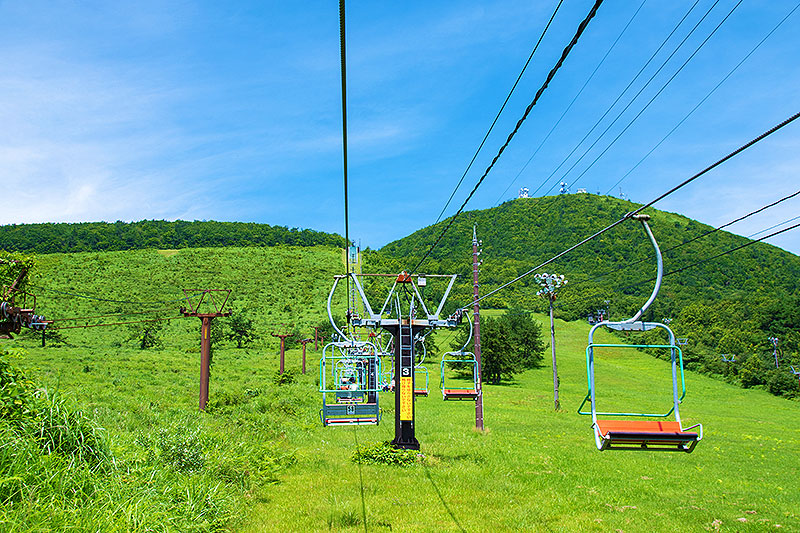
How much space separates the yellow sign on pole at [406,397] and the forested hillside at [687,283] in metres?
41.0

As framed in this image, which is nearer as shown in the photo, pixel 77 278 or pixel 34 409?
pixel 34 409

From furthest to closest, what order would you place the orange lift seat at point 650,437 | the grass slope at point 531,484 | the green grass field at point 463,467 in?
the green grass field at point 463,467
the grass slope at point 531,484
the orange lift seat at point 650,437

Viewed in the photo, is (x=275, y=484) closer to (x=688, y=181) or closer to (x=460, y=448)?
(x=460, y=448)

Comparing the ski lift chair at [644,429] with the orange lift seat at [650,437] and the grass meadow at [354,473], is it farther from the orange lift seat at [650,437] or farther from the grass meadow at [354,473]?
the grass meadow at [354,473]

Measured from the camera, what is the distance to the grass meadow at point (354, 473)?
888 centimetres

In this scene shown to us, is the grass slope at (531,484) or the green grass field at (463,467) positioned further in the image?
the green grass field at (463,467)

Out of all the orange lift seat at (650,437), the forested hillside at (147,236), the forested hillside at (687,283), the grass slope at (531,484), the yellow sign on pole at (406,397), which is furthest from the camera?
the forested hillside at (147,236)

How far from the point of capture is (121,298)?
271 feet

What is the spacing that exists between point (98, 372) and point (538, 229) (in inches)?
2289

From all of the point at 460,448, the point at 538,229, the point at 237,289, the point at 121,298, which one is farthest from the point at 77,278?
the point at 460,448

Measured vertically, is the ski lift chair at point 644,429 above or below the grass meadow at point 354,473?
above

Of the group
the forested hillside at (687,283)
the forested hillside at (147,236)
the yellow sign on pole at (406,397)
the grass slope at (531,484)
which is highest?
the forested hillside at (147,236)

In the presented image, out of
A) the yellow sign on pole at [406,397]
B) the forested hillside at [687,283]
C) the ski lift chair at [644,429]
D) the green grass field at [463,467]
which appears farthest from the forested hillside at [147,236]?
the ski lift chair at [644,429]

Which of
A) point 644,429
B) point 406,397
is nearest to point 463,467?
point 406,397
